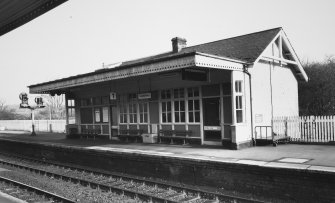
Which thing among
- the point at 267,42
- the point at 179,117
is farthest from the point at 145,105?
the point at 267,42

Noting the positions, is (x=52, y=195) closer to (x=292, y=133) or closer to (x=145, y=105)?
(x=145, y=105)

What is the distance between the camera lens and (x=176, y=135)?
14.6 meters

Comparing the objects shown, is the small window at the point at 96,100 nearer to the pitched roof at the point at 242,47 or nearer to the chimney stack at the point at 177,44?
the pitched roof at the point at 242,47

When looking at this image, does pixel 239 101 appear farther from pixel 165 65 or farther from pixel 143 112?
pixel 143 112

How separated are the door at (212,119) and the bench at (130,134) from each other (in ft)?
14.3

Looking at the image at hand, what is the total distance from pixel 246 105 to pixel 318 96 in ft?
29.5

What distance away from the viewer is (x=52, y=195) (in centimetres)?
854

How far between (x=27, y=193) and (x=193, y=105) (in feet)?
25.4

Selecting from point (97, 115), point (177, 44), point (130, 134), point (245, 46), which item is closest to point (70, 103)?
point (97, 115)

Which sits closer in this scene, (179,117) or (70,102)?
(179,117)

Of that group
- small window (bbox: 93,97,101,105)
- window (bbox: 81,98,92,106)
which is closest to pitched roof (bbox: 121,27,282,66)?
small window (bbox: 93,97,101,105)

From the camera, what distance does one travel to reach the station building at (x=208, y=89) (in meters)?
12.0

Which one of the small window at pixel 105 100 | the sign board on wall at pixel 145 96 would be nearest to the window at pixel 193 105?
the sign board on wall at pixel 145 96

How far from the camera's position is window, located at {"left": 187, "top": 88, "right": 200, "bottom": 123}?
1372cm
